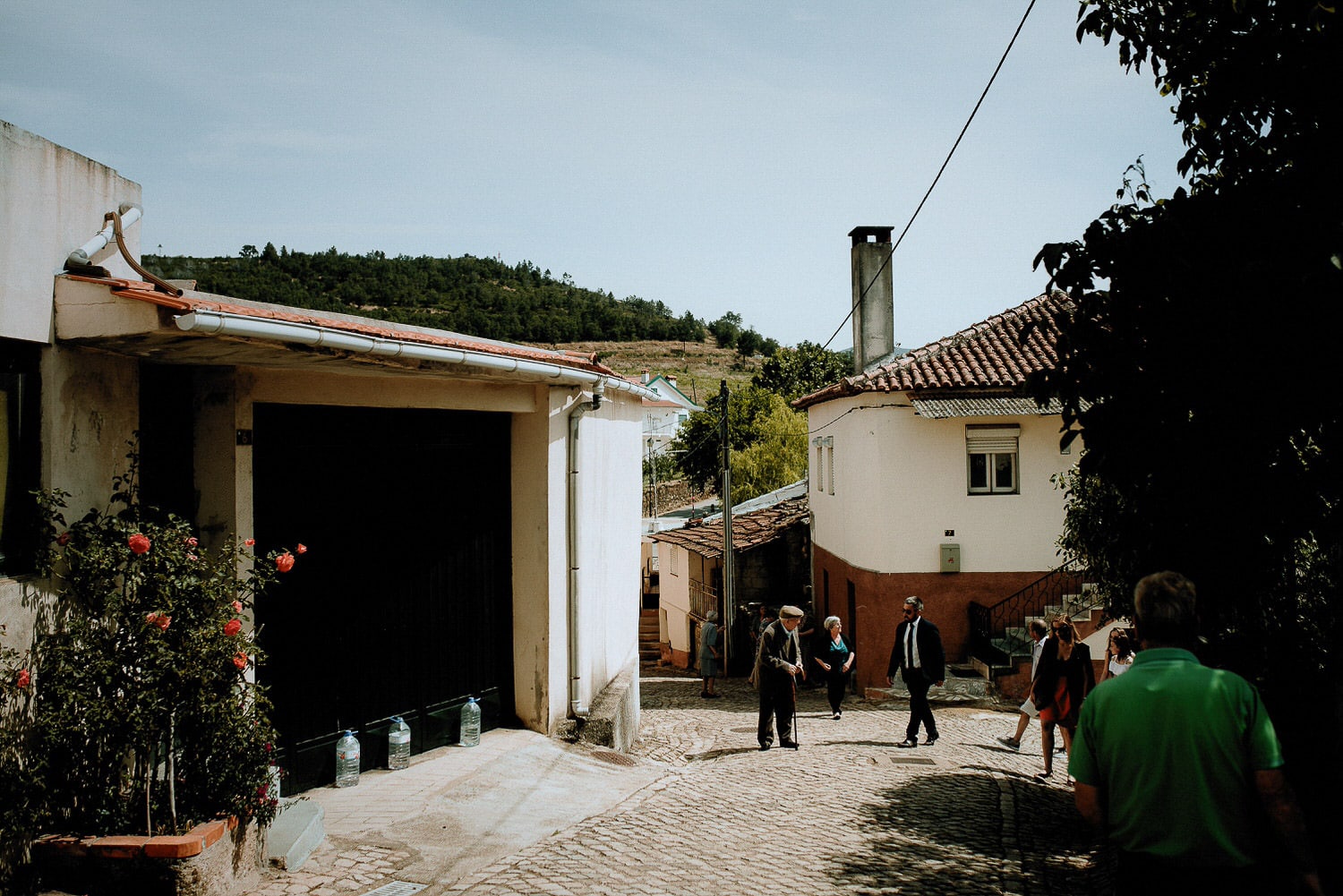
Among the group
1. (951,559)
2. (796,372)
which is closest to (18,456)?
(951,559)

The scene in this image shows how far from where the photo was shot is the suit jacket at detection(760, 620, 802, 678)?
1064 centimetres

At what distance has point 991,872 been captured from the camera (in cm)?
612

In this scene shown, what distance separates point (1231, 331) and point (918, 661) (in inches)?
278

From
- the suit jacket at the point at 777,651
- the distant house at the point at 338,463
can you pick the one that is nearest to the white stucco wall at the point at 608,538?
the distant house at the point at 338,463

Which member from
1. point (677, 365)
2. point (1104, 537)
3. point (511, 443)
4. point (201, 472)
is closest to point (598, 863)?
point (201, 472)

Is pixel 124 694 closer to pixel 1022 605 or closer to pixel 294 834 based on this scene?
pixel 294 834

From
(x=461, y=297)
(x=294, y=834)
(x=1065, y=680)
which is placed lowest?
(x=294, y=834)

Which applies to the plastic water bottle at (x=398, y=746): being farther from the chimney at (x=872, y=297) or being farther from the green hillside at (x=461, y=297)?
the green hillside at (x=461, y=297)

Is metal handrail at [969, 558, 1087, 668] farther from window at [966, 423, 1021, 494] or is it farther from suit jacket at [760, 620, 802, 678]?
suit jacket at [760, 620, 802, 678]

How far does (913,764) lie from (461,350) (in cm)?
669

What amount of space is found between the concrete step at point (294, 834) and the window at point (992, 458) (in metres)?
13.4

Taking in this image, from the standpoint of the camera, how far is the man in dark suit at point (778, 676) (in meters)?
10.7

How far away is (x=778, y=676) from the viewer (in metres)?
10.6

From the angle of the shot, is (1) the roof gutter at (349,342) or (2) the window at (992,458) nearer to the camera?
(1) the roof gutter at (349,342)
